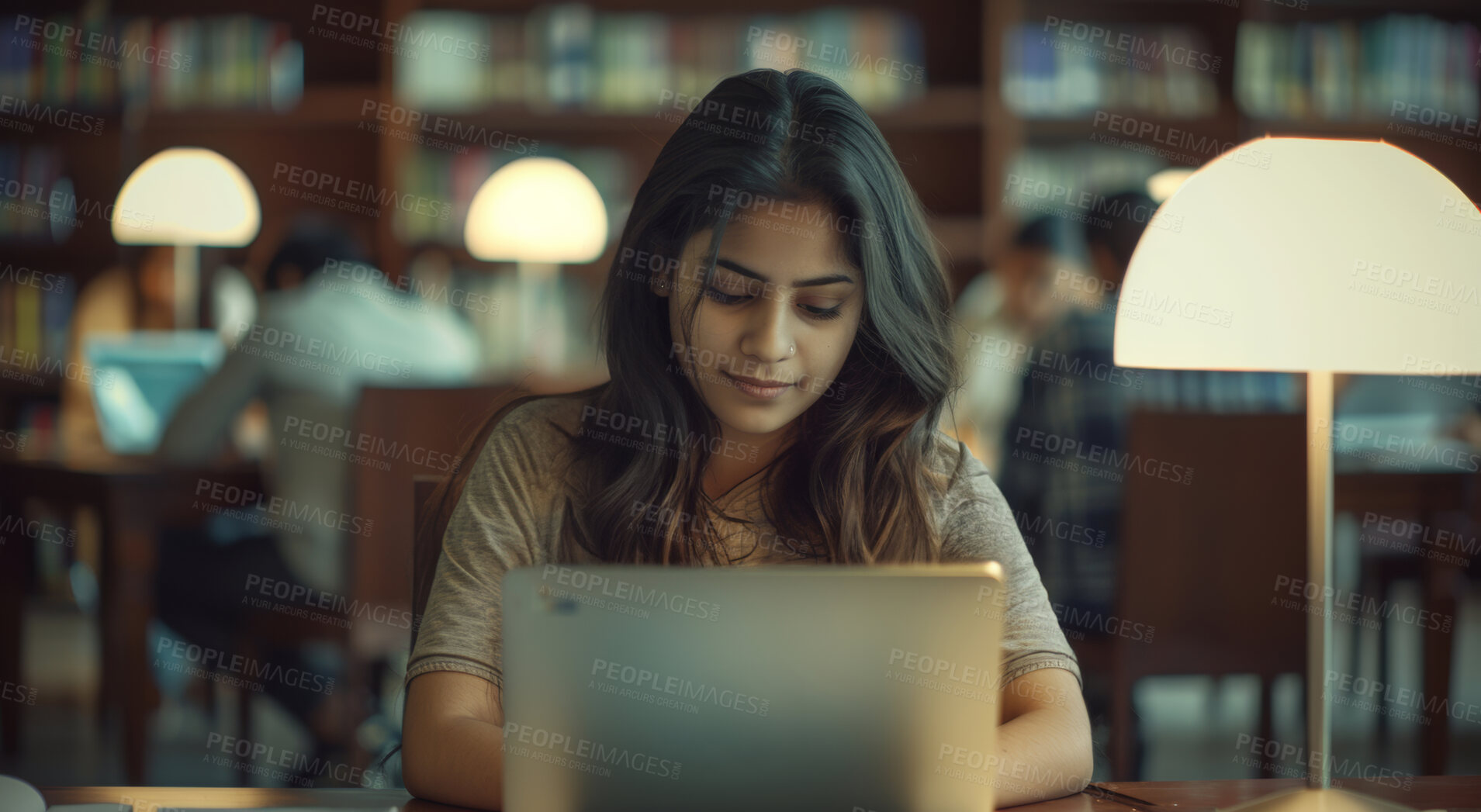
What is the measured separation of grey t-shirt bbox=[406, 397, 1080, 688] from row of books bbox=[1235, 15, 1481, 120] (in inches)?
136

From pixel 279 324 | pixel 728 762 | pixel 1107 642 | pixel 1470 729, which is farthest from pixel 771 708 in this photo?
pixel 1470 729

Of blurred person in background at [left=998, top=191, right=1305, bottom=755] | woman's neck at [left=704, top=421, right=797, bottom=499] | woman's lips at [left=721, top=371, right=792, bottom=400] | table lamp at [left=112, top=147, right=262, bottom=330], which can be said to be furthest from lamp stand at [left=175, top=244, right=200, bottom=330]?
woman's lips at [left=721, top=371, right=792, bottom=400]

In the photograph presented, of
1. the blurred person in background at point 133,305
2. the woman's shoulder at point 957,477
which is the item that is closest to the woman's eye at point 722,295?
the woman's shoulder at point 957,477

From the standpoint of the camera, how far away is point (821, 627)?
711 millimetres

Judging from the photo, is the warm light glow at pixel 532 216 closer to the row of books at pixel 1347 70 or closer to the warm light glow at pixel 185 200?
the warm light glow at pixel 185 200

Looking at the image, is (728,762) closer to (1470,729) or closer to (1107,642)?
(1107,642)

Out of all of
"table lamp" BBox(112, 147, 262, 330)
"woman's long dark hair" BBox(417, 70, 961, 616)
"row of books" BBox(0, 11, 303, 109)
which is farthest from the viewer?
"row of books" BBox(0, 11, 303, 109)

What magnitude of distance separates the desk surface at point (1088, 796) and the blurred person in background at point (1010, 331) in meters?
Result: 1.78

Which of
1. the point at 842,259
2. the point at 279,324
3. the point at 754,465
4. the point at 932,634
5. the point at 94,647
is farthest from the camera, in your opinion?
the point at 94,647

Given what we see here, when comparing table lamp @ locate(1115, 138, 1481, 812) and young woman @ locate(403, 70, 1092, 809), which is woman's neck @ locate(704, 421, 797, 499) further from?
table lamp @ locate(1115, 138, 1481, 812)

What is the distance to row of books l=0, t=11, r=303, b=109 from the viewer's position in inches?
160

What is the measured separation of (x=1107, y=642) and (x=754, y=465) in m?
1.24

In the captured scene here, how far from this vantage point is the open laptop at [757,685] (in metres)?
0.70

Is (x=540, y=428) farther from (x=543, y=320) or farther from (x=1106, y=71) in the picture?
(x=1106, y=71)
